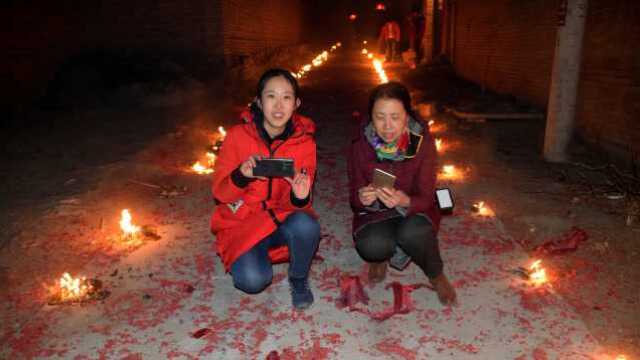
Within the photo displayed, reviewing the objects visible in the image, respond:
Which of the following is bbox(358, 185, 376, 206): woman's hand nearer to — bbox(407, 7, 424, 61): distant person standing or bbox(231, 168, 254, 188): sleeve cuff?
bbox(231, 168, 254, 188): sleeve cuff

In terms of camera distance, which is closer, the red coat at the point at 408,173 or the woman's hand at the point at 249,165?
the woman's hand at the point at 249,165

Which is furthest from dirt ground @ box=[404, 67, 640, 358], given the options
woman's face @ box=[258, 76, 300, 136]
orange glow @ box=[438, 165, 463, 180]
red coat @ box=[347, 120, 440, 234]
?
woman's face @ box=[258, 76, 300, 136]

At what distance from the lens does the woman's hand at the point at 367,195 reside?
3.41m

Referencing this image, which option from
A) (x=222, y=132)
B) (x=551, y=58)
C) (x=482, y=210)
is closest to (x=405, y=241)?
(x=482, y=210)

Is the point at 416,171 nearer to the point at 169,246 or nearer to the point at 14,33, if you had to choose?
the point at 169,246

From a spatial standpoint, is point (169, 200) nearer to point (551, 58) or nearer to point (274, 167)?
point (274, 167)

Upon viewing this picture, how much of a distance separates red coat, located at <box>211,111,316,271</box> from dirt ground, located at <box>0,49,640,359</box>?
44.2 inches

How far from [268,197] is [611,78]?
5852 millimetres

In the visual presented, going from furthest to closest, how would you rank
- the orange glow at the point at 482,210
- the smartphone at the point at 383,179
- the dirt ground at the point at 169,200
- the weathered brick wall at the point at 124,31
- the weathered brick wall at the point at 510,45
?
the weathered brick wall at the point at 124,31 < the weathered brick wall at the point at 510,45 < the orange glow at the point at 482,210 < the dirt ground at the point at 169,200 < the smartphone at the point at 383,179

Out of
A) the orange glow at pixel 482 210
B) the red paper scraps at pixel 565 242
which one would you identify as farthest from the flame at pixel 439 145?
the red paper scraps at pixel 565 242

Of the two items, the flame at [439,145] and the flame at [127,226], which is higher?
the flame at [127,226]

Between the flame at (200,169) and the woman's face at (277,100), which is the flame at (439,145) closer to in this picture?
the flame at (200,169)

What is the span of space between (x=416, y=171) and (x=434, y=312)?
3.41ft

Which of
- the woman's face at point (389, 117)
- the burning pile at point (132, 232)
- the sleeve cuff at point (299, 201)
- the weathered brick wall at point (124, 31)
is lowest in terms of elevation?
the burning pile at point (132, 232)
